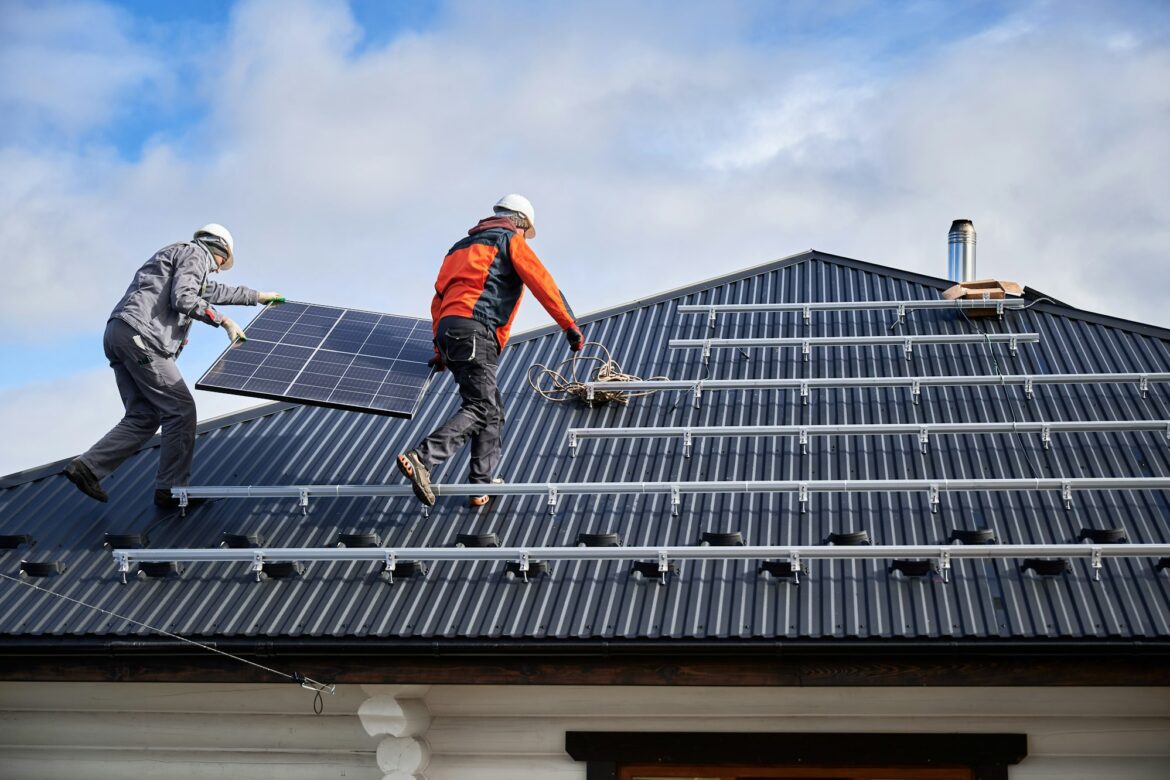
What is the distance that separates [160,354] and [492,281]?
2.90 metres

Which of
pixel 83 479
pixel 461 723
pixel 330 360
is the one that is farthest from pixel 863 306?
pixel 83 479

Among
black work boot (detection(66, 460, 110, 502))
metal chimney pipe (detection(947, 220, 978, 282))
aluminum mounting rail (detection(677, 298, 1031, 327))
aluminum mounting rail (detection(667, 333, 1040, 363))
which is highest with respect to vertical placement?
metal chimney pipe (detection(947, 220, 978, 282))

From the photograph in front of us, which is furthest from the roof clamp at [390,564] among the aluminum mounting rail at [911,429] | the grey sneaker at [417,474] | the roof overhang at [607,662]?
the aluminum mounting rail at [911,429]

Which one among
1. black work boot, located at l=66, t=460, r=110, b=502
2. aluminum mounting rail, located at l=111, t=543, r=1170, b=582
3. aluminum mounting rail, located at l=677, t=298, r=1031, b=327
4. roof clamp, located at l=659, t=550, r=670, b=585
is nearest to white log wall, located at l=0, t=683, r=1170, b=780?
roof clamp, located at l=659, t=550, r=670, b=585

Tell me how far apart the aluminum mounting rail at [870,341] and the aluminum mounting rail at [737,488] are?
252cm

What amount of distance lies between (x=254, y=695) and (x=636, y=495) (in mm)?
3263

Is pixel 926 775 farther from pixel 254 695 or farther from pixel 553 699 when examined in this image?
pixel 254 695

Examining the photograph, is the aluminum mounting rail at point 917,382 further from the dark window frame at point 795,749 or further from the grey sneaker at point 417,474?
the dark window frame at point 795,749

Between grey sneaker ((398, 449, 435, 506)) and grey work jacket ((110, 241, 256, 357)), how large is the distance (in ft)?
8.36

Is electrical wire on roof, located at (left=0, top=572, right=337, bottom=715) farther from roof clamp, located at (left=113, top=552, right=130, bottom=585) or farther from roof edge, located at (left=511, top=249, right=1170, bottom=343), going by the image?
roof edge, located at (left=511, top=249, right=1170, bottom=343)

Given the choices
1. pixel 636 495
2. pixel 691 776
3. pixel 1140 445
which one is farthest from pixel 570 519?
pixel 1140 445

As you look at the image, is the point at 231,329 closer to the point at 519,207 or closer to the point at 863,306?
the point at 519,207

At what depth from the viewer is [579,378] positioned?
1216 cm

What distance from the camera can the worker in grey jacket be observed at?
33.6 ft
